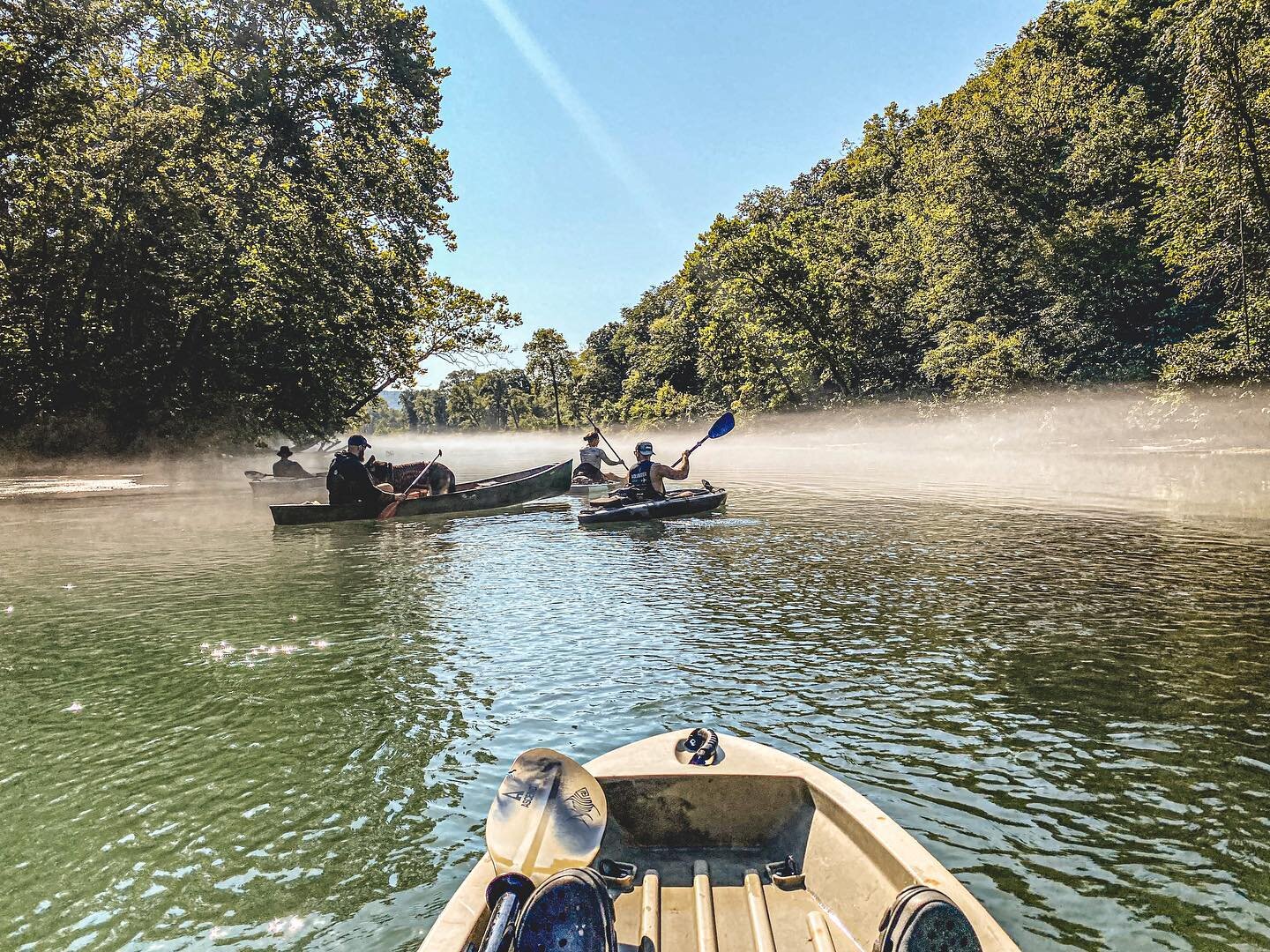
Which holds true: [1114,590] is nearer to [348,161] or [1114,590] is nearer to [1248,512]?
[1248,512]

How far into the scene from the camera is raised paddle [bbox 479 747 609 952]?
10.8 feet

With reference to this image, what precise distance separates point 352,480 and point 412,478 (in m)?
2.75

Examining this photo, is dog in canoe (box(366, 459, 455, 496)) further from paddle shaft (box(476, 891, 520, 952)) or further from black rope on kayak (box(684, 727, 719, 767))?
paddle shaft (box(476, 891, 520, 952))

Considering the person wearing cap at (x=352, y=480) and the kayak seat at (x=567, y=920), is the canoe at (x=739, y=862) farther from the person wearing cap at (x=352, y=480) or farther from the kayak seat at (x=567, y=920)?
the person wearing cap at (x=352, y=480)

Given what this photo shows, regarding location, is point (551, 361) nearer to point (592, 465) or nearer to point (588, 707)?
point (592, 465)

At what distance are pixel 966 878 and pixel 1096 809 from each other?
1.49 m

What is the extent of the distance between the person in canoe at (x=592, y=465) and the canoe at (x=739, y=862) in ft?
71.4

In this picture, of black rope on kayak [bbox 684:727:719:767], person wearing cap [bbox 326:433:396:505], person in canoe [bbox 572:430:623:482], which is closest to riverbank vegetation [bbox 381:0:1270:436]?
person in canoe [bbox 572:430:623:482]

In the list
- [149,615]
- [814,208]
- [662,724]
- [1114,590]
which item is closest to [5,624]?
[149,615]

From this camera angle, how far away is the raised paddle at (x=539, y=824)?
10.8ft

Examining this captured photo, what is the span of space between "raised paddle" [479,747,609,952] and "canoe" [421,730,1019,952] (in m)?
0.10

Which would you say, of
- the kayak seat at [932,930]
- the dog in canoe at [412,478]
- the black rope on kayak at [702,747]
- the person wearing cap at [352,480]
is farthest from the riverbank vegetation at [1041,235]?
the kayak seat at [932,930]

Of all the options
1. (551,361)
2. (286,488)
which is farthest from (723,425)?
(551,361)

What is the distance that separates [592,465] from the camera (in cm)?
2688
